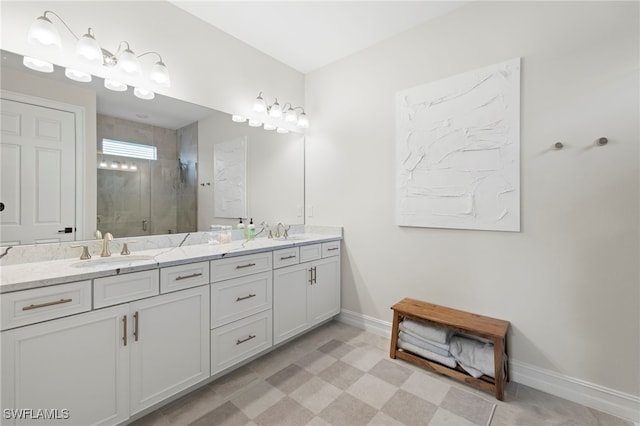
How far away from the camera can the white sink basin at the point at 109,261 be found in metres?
1.49

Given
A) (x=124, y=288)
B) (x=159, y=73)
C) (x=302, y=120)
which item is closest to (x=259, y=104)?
(x=302, y=120)

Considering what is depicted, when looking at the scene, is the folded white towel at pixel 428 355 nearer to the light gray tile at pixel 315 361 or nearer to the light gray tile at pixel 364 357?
the light gray tile at pixel 364 357

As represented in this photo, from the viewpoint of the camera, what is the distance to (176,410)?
1.61m

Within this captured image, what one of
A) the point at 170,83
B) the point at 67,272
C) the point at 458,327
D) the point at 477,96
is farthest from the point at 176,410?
the point at 477,96

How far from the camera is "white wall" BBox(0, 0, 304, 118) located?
61.5 inches

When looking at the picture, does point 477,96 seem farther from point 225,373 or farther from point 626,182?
point 225,373

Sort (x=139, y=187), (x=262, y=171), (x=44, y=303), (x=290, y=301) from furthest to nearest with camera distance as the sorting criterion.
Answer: (x=262, y=171) → (x=290, y=301) → (x=139, y=187) → (x=44, y=303)

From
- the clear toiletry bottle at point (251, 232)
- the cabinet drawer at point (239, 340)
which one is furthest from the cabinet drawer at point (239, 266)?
the clear toiletry bottle at point (251, 232)

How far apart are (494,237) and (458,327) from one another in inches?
27.4

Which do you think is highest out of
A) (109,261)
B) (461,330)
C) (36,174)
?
(36,174)

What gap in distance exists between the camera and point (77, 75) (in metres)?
1.67

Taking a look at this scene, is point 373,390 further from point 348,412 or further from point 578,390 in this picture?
point 578,390

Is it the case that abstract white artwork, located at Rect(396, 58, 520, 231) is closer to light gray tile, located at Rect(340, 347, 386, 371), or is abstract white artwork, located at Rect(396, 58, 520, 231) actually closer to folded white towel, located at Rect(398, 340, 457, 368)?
folded white towel, located at Rect(398, 340, 457, 368)

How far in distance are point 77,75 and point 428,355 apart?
2974mm
